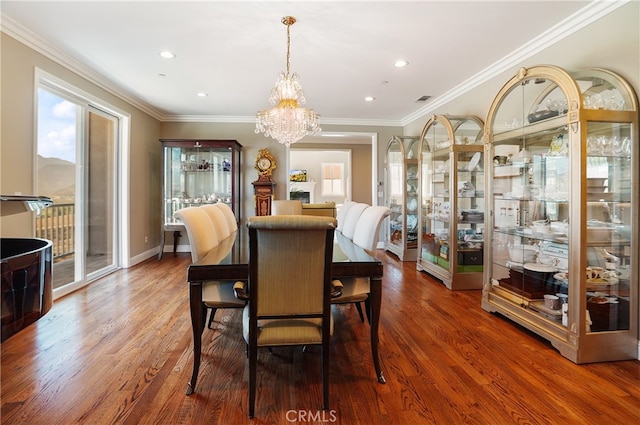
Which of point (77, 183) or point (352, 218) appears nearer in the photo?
point (352, 218)

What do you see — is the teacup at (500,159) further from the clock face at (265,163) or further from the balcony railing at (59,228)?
the balcony railing at (59,228)

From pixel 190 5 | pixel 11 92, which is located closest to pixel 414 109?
pixel 190 5

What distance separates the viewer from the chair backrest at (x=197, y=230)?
1975mm

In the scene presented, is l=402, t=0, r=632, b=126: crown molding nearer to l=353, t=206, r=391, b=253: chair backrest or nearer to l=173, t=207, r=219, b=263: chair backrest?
l=353, t=206, r=391, b=253: chair backrest

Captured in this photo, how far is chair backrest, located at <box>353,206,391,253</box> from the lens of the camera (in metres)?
2.27

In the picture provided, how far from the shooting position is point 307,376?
6.19ft

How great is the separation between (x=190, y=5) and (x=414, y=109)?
3863 mm

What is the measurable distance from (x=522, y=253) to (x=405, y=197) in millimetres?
2540

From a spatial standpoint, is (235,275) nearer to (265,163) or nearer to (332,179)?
(265,163)

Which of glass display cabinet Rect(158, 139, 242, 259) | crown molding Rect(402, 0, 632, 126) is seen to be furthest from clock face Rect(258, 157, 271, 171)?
crown molding Rect(402, 0, 632, 126)

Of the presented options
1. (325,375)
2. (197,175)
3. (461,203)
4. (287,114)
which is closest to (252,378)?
(325,375)

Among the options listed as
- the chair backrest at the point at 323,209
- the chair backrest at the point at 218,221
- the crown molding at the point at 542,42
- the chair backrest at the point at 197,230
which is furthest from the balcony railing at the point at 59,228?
the crown molding at the point at 542,42

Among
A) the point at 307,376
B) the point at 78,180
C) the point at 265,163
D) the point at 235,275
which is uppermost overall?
the point at 265,163

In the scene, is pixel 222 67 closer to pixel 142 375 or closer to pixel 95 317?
pixel 95 317
